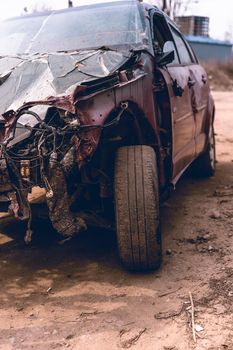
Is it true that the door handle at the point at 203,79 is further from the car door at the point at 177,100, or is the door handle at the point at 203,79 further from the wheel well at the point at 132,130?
the wheel well at the point at 132,130

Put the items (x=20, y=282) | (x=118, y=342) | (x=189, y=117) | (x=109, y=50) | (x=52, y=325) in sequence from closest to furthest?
(x=118, y=342) < (x=52, y=325) < (x=20, y=282) < (x=109, y=50) < (x=189, y=117)

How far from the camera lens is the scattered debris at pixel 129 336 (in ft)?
8.88

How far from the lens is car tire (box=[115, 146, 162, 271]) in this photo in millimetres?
3354

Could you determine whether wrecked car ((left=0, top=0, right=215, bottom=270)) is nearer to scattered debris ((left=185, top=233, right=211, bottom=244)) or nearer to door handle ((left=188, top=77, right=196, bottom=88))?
door handle ((left=188, top=77, right=196, bottom=88))

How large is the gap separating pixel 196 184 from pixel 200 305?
3.17 meters

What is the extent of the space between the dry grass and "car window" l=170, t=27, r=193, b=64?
21.6 meters

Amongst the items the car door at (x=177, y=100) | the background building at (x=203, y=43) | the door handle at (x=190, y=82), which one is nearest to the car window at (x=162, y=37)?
the car door at (x=177, y=100)

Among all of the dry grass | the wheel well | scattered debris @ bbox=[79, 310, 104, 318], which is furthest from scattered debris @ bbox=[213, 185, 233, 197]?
the dry grass

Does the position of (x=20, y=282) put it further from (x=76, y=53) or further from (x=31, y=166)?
(x=76, y=53)

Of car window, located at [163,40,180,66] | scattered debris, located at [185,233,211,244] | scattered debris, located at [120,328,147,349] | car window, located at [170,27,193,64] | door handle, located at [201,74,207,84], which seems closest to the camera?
scattered debris, located at [120,328,147,349]

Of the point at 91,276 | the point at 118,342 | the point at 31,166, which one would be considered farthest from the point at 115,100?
the point at 118,342

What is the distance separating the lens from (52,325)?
116 inches

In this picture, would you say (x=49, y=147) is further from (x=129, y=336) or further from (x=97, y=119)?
(x=129, y=336)

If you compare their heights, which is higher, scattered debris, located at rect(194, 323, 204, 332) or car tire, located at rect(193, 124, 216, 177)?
scattered debris, located at rect(194, 323, 204, 332)
